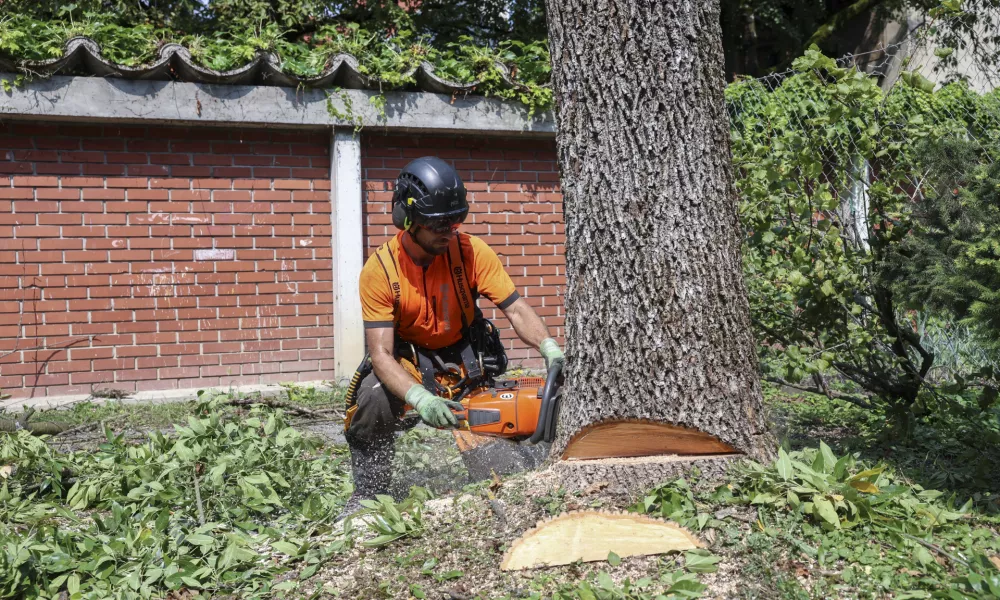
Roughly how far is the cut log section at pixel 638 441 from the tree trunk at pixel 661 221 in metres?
0.03

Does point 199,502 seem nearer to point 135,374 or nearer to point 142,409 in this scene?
point 142,409

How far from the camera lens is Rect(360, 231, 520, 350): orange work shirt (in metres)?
4.10

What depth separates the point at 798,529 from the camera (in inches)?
105

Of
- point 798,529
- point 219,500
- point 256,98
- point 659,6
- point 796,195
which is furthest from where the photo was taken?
point 256,98

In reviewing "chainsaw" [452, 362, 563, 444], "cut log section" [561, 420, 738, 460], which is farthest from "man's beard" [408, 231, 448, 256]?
"cut log section" [561, 420, 738, 460]

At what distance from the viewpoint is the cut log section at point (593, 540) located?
2.65m

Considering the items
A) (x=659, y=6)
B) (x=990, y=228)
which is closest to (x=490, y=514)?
(x=659, y=6)

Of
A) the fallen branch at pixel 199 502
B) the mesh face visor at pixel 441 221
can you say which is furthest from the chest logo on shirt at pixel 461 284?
the fallen branch at pixel 199 502

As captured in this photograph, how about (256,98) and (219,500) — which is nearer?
(219,500)

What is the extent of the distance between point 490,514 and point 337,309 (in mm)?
4696

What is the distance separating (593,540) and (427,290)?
6.28ft

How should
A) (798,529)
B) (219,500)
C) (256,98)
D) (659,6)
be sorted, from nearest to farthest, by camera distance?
(798,529), (659,6), (219,500), (256,98)

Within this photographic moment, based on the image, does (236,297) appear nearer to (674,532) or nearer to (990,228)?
(674,532)

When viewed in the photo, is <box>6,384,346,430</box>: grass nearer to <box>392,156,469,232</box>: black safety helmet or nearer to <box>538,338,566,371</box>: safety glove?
<box>392,156,469,232</box>: black safety helmet
